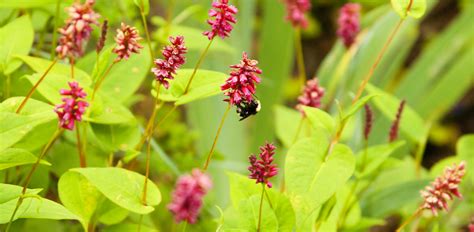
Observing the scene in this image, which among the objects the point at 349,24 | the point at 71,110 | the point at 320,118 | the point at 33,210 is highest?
the point at 349,24

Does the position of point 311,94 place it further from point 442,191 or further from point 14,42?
point 14,42

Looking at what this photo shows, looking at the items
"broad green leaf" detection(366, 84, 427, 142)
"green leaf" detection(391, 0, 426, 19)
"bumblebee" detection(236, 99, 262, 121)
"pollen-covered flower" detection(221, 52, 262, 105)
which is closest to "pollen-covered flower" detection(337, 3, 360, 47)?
"broad green leaf" detection(366, 84, 427, 142)

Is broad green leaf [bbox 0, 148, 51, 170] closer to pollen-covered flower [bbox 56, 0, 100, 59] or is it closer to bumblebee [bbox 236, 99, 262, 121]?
pollen-covered flower [bbox 56, 0, 100, 59]

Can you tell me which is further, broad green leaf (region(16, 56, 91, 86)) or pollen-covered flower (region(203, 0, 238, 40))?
broad green leaf (region(16, 56, 91, 86))

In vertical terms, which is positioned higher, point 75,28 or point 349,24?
point 349,24

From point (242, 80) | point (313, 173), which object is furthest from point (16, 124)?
point (313, 173)

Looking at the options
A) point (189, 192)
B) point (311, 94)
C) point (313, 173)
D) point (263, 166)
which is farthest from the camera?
point (311, 94)

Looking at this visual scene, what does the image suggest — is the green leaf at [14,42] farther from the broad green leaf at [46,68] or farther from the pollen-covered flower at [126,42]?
the pollen-covered flower at [126,42]
